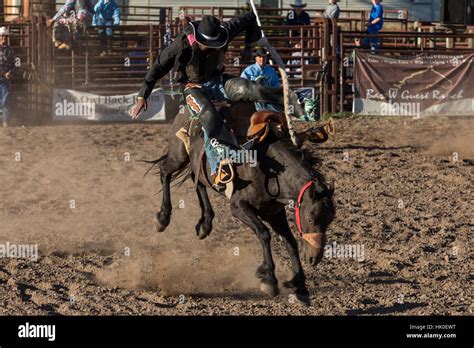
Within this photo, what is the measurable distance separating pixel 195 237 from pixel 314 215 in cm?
296

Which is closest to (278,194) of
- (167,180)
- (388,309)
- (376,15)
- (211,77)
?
(388,309)

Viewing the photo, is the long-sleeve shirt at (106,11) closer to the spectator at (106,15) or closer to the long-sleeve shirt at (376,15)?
the spectator at (106,15)

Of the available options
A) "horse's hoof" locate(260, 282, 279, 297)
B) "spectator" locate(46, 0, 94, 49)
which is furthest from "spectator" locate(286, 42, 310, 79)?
"horse's hoof" locate(260, 282, 279, 297)

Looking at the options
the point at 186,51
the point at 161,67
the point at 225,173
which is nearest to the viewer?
the point at 225,173

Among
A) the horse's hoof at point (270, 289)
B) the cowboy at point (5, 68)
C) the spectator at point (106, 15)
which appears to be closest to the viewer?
the horse's hoof at point (270, 289)

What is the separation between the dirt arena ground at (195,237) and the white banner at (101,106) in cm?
132

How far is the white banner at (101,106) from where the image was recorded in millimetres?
16875

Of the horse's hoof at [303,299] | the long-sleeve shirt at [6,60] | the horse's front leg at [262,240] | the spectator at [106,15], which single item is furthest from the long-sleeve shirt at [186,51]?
the spectator at [106,15]

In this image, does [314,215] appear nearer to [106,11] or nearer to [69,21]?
[69,21]

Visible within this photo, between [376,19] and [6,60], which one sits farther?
[376,19]

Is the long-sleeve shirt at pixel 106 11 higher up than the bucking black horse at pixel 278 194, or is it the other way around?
the long-sleeve shirt at pixel 106 11

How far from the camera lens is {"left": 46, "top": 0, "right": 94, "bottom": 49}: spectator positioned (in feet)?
58.7

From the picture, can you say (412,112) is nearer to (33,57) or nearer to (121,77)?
(121,77)

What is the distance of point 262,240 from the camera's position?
7.52 m
